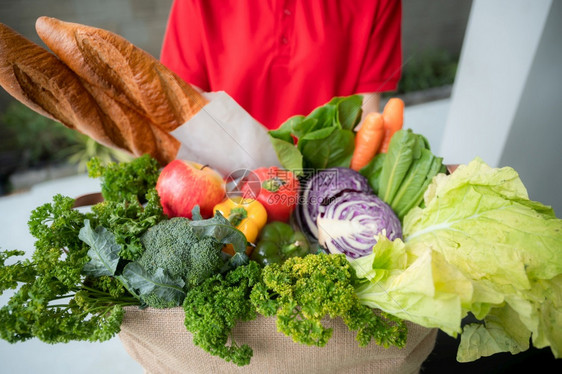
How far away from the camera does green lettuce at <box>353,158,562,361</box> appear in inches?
23.4

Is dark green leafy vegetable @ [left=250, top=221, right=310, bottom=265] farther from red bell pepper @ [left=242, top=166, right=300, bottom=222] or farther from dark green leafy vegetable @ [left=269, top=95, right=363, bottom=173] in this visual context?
dark green leafy vegetable @ [left=269, top=95, right=363, bottom=173]

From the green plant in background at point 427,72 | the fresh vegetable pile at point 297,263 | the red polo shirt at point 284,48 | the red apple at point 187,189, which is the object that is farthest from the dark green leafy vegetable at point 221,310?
the green plant in background at point 427,72

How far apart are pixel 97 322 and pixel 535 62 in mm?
1516

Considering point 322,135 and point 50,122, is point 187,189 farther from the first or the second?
point 50,122

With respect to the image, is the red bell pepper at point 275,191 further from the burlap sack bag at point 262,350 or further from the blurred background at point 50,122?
the blurred background at point 50,122

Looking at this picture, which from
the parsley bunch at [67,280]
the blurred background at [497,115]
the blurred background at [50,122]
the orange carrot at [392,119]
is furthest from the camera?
the blurred background at [50,122]

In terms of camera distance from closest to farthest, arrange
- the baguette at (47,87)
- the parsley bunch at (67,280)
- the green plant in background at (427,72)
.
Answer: the parsley bunch at (67,280) → the baguette at (47,87) → the green plant in background at (427,72)

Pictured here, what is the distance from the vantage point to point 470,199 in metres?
0.74

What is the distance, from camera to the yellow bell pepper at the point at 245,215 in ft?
2.52

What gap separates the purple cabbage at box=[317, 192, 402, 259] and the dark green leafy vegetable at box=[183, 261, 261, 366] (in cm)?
22

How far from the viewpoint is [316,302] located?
1.99ft

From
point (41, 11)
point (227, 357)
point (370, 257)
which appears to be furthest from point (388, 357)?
point (41, 11)

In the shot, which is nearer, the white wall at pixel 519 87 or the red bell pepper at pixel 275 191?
the red bell pepper at pixel 275 191

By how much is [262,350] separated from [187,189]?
1.23 feet
